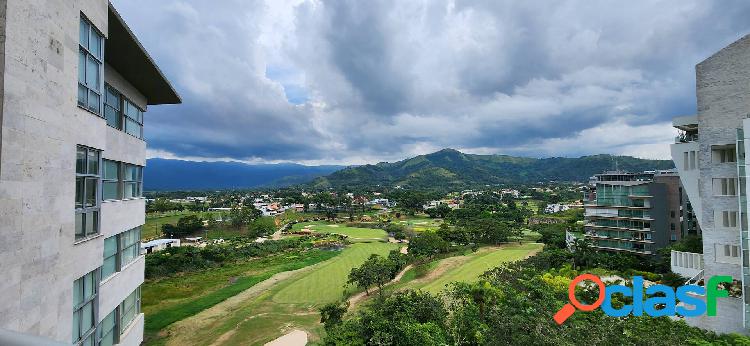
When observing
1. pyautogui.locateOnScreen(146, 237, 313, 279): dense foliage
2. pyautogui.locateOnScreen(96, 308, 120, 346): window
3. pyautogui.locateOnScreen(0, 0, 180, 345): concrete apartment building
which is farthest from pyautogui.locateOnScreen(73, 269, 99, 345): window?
pyautogui.locateOnScreen(146, 237, 313, 279): dense foliage

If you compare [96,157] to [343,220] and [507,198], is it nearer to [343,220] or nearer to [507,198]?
[343,220]

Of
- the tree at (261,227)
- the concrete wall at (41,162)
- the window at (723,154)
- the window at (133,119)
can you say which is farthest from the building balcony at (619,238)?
the tree at (261,227)

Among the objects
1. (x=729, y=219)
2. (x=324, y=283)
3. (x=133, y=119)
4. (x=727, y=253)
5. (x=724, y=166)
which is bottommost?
(x=324, y=283)

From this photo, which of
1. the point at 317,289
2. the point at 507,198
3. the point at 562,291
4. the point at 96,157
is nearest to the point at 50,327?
the point at 96,157

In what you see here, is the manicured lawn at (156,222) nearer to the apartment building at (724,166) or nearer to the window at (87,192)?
the window at (87,192)

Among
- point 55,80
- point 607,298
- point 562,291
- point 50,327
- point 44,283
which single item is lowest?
point 562,291

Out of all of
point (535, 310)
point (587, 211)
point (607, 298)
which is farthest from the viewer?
point (587, 211)

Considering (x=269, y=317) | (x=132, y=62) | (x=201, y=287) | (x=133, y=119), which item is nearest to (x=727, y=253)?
(x=132, y=62)

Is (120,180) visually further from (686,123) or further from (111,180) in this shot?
(686,123)
